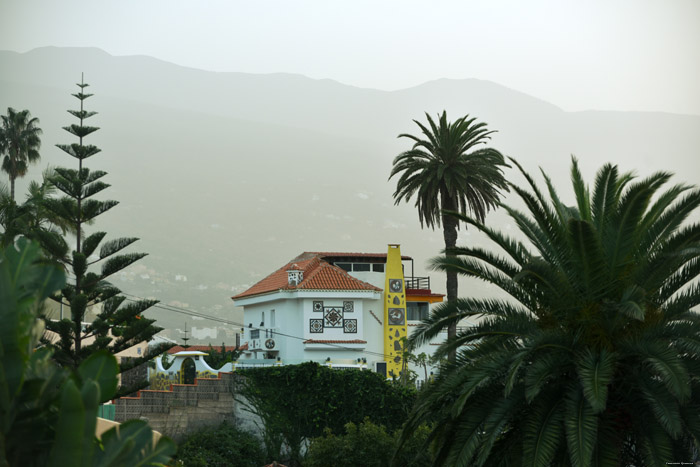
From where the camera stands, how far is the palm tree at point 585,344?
15.5 metres

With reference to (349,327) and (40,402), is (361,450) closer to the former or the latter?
(40,402)

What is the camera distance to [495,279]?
17625 millimetres

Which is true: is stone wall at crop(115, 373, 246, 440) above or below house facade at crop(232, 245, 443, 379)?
below

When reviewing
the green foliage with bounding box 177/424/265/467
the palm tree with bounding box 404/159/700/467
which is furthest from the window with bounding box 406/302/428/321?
the palm tree with bounding box 404/159/700/467

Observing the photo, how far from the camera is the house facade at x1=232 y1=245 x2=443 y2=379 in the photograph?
50.8 metres

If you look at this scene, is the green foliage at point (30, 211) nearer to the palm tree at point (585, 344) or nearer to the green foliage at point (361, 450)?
the green foliage at point (361, 450)

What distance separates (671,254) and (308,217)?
600ft

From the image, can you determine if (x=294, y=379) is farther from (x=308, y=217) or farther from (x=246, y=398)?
(x=308, y=217)

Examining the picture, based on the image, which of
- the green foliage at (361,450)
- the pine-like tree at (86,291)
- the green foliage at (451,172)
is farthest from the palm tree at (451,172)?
the pine-like tree at (86,291)

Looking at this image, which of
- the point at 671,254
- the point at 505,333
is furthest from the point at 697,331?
the point at 505,333

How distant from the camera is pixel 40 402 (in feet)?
26.5

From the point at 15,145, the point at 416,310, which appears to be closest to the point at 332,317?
the point at 416,310

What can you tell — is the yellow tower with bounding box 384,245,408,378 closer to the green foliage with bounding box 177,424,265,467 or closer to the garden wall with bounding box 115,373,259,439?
the garden wall with bounding box 115,373,259,439

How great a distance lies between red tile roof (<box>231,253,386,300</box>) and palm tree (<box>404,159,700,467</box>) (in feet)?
109
